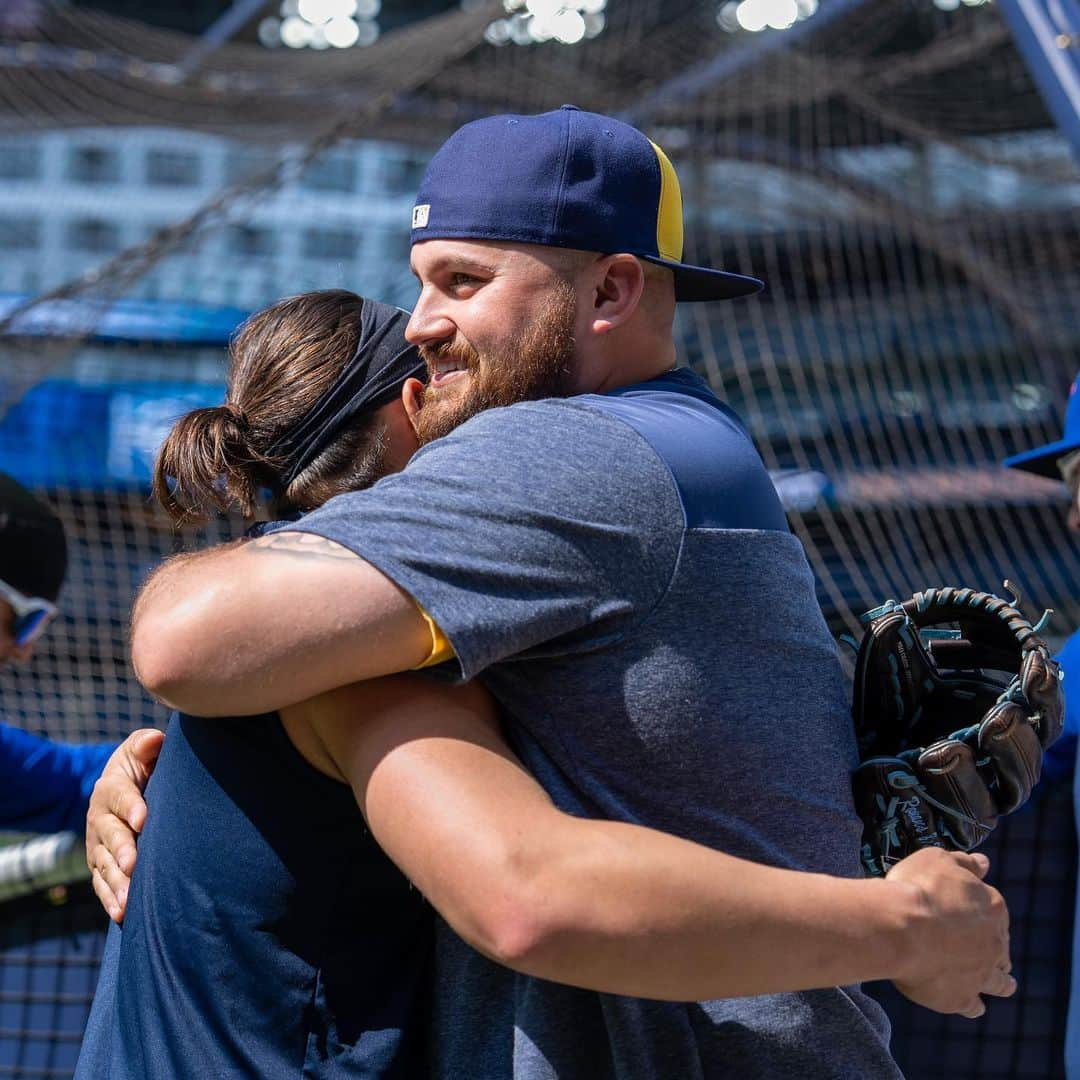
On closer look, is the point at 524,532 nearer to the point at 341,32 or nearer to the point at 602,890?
the point at 602,890

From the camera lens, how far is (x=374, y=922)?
1.24 m

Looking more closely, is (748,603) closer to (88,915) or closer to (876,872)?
(876,872)

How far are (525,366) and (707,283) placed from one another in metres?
0.25

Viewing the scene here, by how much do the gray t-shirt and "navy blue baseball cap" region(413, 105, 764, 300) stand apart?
0.16 metres

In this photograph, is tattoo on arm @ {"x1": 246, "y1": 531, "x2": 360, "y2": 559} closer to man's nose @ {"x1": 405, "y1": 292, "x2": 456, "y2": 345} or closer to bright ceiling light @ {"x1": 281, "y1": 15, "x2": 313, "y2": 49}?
man's nose @ {"x1": 405, "y1": 292, "x2": 456, "y2": 345}

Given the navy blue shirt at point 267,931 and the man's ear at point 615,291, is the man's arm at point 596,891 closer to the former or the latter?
the navy blue shirt at point 267,931

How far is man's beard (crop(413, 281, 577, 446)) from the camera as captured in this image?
130 centimetres

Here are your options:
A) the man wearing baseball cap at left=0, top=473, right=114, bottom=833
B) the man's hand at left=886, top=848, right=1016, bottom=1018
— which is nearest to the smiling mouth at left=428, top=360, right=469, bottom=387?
the man's hand at left=886, top=848, right=1016, bottom=1018

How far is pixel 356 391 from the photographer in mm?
1429

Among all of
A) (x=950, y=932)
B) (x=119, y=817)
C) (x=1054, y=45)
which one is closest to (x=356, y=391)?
(x=119, y=817)

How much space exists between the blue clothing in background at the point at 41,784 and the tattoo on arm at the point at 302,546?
134cm

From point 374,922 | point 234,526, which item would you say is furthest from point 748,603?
point 234,526

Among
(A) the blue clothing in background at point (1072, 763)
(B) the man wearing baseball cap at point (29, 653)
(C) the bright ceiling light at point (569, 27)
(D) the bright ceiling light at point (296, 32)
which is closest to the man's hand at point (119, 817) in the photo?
(B) the man wearing baseball cap at point (29, 653)

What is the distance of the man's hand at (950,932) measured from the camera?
3.69 feet
